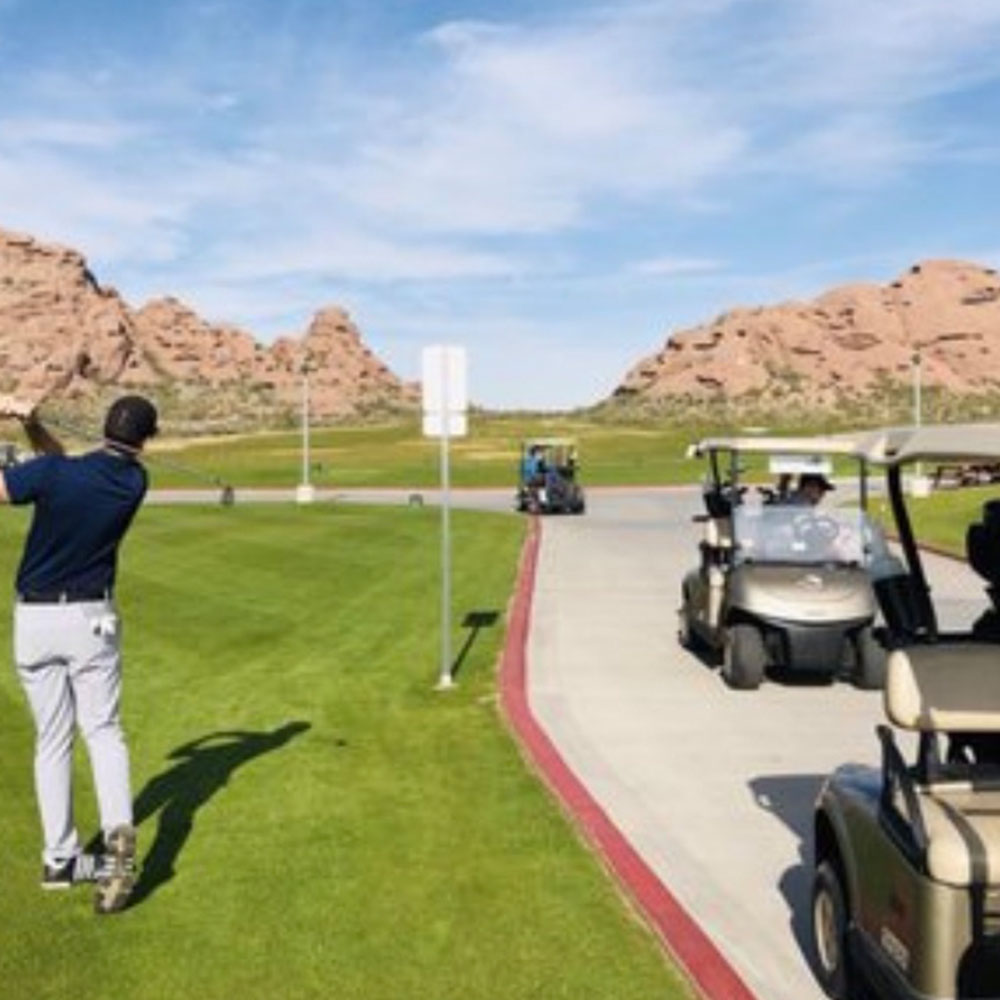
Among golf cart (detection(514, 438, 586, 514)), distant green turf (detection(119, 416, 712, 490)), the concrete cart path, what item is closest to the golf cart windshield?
the concrete cart path

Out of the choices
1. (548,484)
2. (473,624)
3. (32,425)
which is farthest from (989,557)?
(548,484)

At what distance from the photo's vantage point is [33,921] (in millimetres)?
6453

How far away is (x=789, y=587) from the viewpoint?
41.9ft

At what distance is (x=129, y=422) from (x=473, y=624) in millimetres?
10006

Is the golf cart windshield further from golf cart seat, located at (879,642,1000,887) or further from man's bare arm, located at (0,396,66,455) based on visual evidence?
golf cart seat, located at (879,642,1000,887)

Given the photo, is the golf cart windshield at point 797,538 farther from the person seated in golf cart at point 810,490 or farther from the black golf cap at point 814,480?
the black golf cap at point 814,480

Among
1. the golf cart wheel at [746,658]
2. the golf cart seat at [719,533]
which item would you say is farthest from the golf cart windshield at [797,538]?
the golf cart wheel at [746,658]

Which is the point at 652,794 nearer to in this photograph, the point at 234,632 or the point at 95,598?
the point at 95,598

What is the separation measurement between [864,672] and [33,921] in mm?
8150

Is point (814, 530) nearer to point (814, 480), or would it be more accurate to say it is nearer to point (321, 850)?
point (814, 480)

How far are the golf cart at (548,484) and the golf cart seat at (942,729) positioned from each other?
34995 mm

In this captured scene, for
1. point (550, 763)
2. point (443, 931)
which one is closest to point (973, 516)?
point (550, 763)

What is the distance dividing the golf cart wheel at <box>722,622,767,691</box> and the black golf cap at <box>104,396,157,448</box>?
7.06 meters

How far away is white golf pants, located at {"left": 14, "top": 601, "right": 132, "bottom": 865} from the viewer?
260 inches
